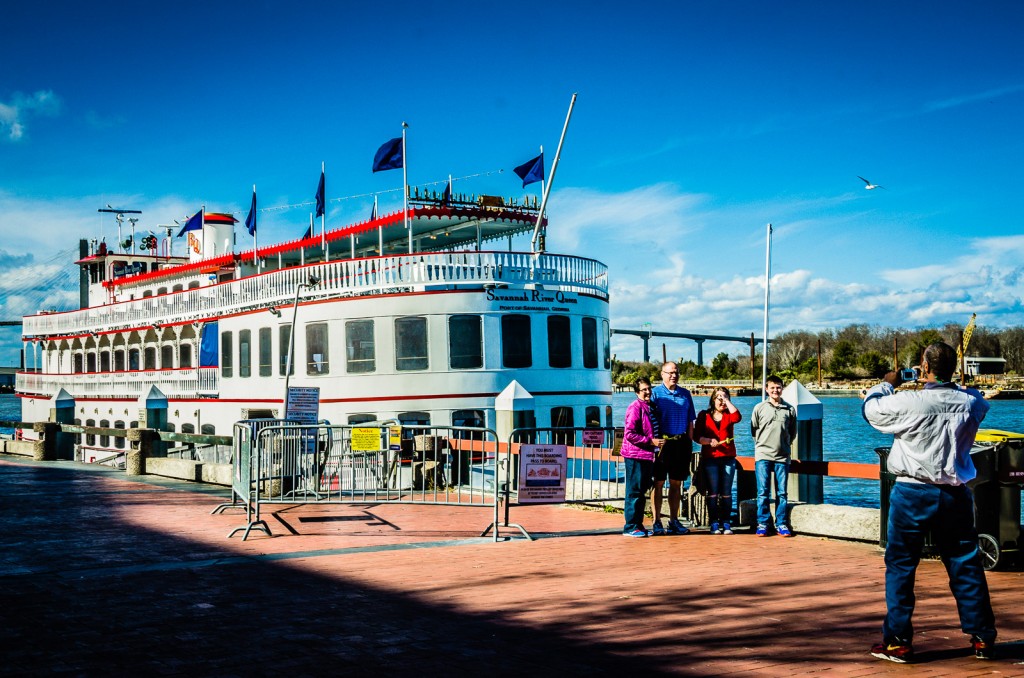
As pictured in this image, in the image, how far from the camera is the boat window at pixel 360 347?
23.1 meters

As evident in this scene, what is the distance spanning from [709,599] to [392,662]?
2861 millimetres

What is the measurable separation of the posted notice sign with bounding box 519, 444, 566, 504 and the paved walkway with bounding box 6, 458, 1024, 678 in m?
0.48

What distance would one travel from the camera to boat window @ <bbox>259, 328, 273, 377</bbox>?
26.2 m

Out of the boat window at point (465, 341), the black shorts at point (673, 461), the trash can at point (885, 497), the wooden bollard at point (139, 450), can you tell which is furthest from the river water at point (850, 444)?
the wooden bollard at point (139, 450)

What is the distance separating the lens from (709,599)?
765 centimetres

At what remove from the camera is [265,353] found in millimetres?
26344

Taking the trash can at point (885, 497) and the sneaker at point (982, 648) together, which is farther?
the trash can at point (885, 497)

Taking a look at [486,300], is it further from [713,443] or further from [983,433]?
[983,433]

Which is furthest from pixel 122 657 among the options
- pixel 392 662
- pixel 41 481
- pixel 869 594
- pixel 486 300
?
pixel 486 300

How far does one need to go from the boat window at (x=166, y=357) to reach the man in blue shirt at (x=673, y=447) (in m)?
25.3

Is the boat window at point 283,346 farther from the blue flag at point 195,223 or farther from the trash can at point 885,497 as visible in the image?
the trash can at point 885,497

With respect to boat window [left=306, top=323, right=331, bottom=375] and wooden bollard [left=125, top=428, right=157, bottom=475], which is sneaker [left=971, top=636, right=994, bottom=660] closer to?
wooden bollard [left=125, top=428, right=157, bottom=475]

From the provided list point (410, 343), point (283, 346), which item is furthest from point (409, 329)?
point (283, 346)

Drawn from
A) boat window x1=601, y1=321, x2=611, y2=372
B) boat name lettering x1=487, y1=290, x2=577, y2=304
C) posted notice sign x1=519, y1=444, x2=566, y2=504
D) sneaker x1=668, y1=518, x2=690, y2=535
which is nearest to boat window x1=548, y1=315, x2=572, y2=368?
boat name lettering x1=487, y1=290, x2=577, y2=304
